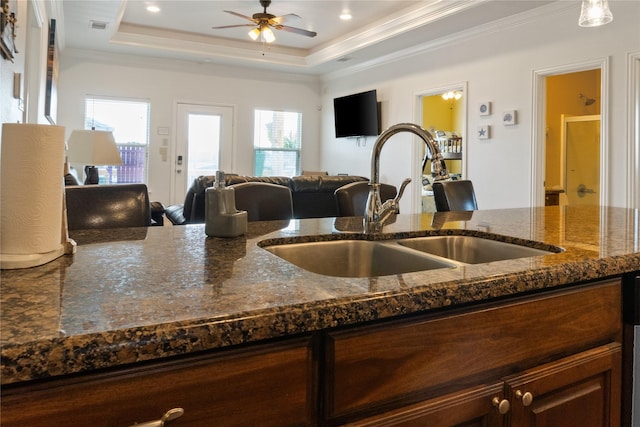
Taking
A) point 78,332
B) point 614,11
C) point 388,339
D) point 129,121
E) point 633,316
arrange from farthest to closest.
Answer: point 129,121 → point 614,11 → point 633,316 → point 388,339 → point 78,332

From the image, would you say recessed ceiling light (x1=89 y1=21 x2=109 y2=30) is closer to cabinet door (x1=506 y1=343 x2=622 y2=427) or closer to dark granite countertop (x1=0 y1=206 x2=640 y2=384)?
dark granite countertop (x1=0 y1=206 x2=640 y2=384)

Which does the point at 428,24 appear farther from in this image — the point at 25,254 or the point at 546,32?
the point at 25,254

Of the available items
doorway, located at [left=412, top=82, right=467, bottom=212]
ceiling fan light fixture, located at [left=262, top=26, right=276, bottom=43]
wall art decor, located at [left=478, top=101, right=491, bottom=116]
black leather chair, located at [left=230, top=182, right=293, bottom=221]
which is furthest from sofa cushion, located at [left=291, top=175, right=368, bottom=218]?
black leather chair, located at [left=230, top=182, right=293, bottom=221]

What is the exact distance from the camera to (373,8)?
5449mm

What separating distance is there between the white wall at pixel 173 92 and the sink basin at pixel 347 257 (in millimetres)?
6409

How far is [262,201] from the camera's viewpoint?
2.27 metres

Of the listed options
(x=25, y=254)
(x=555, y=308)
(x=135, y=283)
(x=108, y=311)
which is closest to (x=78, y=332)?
(x=108, y=311)

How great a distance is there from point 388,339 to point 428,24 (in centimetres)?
509

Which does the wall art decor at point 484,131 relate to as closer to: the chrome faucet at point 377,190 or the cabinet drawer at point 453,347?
the chrome faucet at point 377,190

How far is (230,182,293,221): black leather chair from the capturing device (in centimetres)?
222

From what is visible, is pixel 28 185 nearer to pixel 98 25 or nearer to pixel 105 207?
pixel 105 207

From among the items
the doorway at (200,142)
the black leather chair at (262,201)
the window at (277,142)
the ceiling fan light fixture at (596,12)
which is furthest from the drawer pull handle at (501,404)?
the window at (277,142)

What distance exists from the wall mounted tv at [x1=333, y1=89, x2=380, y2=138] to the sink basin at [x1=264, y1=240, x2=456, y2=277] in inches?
221

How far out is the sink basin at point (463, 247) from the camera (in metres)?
1.39
